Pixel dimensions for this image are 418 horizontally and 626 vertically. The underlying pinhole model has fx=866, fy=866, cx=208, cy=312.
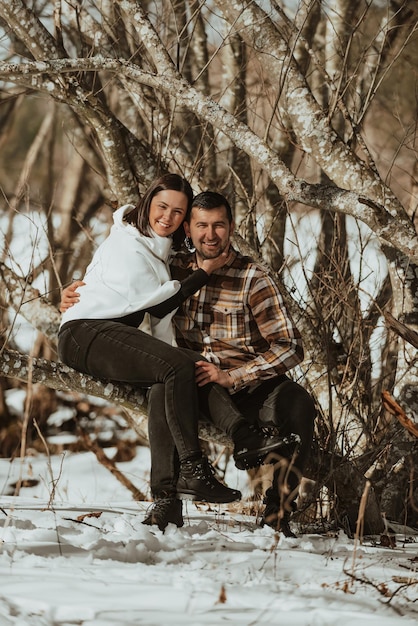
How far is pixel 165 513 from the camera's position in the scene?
351 centimetres

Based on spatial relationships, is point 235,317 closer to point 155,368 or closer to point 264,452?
point 155,368

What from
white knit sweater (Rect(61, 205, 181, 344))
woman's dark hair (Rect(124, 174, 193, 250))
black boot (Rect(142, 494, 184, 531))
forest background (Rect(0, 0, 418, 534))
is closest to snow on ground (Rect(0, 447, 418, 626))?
black boot (Rect(142, 494, 184, 531))

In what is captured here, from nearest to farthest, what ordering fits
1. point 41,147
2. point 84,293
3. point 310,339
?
point 84,293, point 310,339, point 41,147

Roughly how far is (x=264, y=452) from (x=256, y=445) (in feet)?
0.16

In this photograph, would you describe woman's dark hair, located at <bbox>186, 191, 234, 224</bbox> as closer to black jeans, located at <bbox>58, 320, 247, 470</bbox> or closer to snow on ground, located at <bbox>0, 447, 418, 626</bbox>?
black jeans, located at <bbox>58, 320, 247, 470</bbox>

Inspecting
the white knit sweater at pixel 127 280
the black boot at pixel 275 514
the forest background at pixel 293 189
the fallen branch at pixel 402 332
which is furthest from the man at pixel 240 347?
the fallen branch at pixel 402 332

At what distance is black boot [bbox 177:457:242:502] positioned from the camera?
3494mm

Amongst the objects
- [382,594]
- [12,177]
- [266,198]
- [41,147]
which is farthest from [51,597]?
[12,177]

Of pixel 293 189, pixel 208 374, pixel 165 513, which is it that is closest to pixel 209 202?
pixel 293 189

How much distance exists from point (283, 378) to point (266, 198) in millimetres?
2863

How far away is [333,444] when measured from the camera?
4.21 metres

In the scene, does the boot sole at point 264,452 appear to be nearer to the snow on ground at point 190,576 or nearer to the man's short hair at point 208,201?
the snow on ground at point 190,576

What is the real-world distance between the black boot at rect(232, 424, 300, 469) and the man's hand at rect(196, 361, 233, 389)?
0.24 meters

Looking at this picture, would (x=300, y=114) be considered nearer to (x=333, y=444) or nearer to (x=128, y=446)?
(x=333, y=444)
